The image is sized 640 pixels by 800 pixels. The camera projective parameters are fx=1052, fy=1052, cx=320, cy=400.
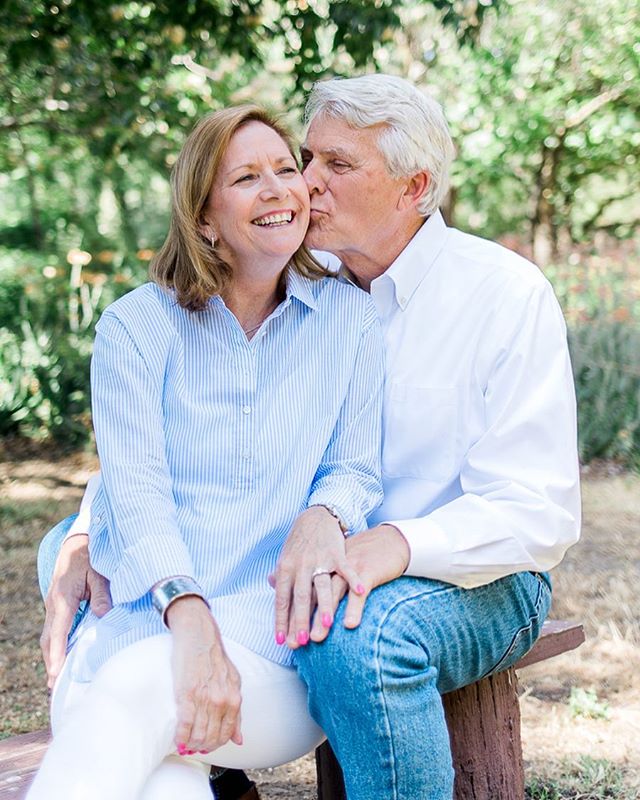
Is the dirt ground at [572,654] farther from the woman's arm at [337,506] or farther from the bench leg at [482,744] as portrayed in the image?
the woman's arm at [337,506]

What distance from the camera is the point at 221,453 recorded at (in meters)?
2.05

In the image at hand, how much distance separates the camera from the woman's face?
215 cm

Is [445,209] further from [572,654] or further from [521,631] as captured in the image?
[521,631]

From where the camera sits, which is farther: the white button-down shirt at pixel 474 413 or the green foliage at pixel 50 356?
the green foliage at pixel 50 356

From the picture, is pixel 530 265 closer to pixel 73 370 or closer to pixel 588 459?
pixel 588 459

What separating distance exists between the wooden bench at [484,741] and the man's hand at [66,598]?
1.95ft

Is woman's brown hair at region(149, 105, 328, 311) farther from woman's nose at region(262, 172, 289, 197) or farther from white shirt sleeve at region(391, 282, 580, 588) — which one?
white shirt sleeve at region(391, 282, 580, 588)

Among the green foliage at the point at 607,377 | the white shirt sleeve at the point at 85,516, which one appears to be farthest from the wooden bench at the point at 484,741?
the green foliage at the point at 607,377

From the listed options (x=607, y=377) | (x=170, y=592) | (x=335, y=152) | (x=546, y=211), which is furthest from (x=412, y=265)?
(x=546, y=211)

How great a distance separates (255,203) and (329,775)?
1.24m

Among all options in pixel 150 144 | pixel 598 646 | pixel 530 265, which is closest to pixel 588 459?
pixel 598 646

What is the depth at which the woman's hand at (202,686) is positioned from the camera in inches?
67.7

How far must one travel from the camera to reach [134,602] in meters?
1.97

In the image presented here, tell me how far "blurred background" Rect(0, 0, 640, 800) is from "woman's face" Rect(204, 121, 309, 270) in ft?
2.70
